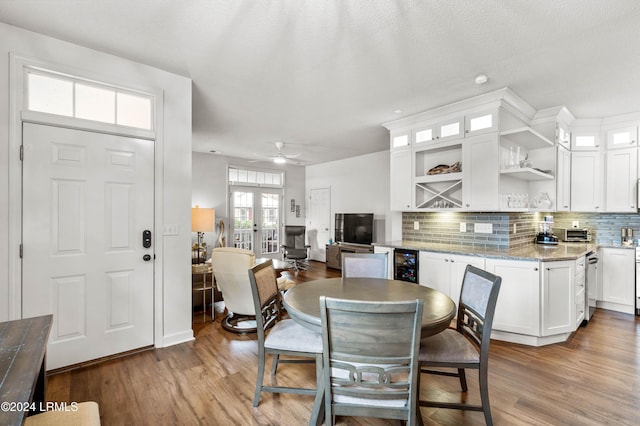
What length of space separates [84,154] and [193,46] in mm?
1308

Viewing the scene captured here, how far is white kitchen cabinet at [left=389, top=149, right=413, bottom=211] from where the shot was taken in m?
4.23

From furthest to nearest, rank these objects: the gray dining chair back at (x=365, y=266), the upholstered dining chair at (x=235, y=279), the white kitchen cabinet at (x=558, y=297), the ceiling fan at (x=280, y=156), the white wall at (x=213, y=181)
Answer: the white wall at (x=213, y=181), the ceiling fan at (x=280, y=156), the upholstered dining chair at (x=235, y=279), the white kitchen cabinet at (x=558, y=297), the gray dining chair back at (x=365, y=266)

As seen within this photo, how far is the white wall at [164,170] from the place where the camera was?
232 cm

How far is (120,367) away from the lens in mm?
2543

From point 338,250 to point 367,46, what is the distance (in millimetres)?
5074

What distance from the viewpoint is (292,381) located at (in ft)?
7.76

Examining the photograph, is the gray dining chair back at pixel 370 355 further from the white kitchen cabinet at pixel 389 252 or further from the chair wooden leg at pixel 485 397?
the white kitchen cabinet at pixel 389 252

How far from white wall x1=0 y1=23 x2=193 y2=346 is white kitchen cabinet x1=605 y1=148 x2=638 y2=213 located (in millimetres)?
5517

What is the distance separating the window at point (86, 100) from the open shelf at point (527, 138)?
3.78 m

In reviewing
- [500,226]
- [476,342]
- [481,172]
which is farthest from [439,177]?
[476,342]

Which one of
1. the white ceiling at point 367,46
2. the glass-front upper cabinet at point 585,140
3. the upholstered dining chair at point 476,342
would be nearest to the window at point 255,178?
the white ceiling at point 367,46

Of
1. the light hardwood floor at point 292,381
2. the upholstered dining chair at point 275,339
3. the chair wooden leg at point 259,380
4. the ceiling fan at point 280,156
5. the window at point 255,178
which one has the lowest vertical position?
the light hardwood floor at point 292,381

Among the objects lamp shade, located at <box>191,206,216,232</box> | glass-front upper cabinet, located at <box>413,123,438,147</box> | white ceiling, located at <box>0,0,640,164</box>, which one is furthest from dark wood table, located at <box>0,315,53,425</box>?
glass-front upper cabinet, located at <box>413,123,438,147</box>

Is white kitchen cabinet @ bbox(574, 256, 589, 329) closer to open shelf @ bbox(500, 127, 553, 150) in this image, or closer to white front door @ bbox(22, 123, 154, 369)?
open shelf @ bbox(500, 127, 553, 150)
